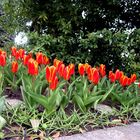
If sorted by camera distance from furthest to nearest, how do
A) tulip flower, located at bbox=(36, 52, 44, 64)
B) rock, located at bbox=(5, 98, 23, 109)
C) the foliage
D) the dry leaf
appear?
1. the foliage
2. tulip flower, located at bbox=(36, 52, 44, 64)
3. rock, located at bbox=(5, 98, 23, 109)
4. the dry leaf

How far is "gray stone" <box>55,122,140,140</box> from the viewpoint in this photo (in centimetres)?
291

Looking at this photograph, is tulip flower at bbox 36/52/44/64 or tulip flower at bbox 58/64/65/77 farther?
tulip flower at bbox 36/52/44/64

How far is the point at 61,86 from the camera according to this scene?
10.6 ft

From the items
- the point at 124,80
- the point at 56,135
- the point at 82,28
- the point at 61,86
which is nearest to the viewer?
the point at 56,135

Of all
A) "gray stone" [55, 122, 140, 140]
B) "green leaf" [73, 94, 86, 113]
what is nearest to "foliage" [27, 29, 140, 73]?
"green leaf" [73, 94, 86, 113]

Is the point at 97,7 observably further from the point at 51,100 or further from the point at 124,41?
the point at 51,100

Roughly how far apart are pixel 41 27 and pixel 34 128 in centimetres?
366

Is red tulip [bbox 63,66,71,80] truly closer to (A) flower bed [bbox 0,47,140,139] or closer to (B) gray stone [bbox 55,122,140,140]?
(A) flower bed [bbox 0,47,140,139]

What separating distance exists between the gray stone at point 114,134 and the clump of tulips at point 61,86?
1.11ft

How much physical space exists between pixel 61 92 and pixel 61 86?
2.7 inches

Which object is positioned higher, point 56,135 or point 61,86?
point 61,86

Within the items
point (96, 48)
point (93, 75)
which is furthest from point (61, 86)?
point (96, 48)

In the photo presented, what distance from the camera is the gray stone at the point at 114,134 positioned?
2.91 m

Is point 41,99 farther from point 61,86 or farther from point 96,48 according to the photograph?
point 96,48
